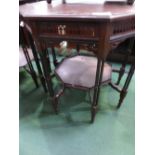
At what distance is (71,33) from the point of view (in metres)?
0.85

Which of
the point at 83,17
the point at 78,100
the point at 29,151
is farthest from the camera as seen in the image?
the point at 78,100

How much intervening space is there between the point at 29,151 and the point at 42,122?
10.0 inches
